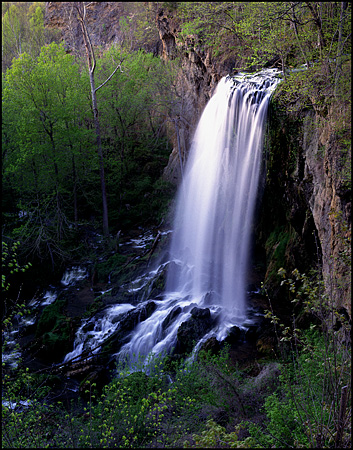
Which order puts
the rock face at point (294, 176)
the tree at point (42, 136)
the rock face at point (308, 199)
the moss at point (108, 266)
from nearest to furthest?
the rock face at point (308, 199) < the rock face at point (294, 176) < the tree at point (42, 136) < the moss at point (108, 266)

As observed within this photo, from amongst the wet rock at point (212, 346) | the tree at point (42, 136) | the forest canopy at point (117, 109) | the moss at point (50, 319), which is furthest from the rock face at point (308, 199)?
the tree at point (42, 136)

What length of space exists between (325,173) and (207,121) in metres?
8.58

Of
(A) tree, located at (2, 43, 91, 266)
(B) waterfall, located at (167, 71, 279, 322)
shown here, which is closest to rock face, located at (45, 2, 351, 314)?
(B) waterfall, located at (167, 71, 279, 322)

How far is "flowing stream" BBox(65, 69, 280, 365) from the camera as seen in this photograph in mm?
11211

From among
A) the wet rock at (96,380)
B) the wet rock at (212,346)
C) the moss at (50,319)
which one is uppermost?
the wet rock at (212,346)

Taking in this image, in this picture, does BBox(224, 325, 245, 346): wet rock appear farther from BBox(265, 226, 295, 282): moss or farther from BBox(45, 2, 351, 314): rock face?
BBox(45, 2, 351, 314): rock face

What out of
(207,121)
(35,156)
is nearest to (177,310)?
(207,121)

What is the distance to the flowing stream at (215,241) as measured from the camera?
11211 millimetres

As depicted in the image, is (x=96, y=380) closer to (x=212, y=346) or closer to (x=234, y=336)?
(x=212, y=346)

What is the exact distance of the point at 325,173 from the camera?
8172 mm

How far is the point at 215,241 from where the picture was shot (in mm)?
14641

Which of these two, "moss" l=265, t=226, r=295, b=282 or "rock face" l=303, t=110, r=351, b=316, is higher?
"rock face" l=303, t=110, r=351, b=316

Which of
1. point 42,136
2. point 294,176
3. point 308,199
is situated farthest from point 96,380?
point 42,136

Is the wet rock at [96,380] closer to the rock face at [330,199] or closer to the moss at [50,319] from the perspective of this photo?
the moss at [50,319]
